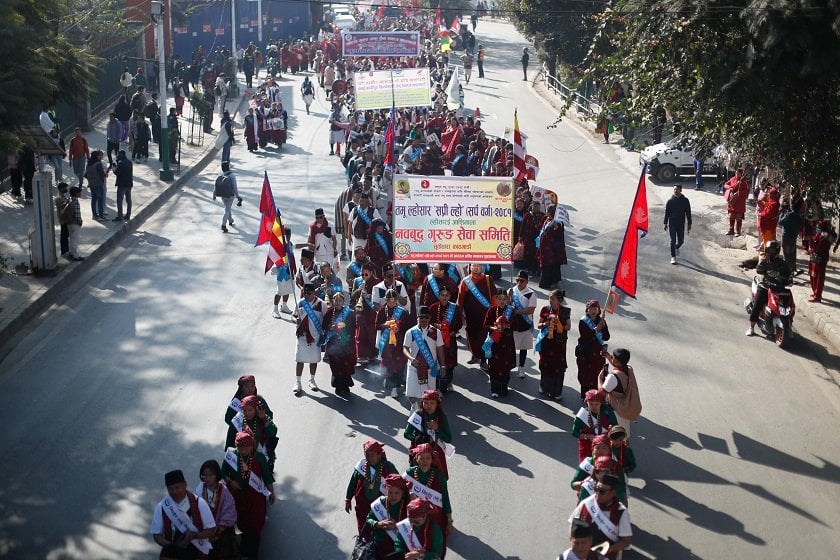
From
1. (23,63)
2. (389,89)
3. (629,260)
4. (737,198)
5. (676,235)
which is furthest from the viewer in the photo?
(389,89)

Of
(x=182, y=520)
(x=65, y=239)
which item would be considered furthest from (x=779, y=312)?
(x=65, y=239)

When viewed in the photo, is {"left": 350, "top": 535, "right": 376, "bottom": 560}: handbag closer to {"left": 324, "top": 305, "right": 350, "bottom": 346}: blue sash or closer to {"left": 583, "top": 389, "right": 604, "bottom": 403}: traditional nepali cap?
{"left": 583, "top": 389, "right": 604, "bottom": 403}: traditional nepali cap

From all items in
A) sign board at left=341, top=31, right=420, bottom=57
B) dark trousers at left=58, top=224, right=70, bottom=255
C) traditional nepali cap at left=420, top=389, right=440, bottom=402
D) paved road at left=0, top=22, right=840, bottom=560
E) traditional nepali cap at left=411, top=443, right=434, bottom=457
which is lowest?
paved road at left=0, top=22, right=840, bottom=560

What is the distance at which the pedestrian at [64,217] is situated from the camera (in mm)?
18812

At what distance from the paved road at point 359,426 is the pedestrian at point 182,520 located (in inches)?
46.6

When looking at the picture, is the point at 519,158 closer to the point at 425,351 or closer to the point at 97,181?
the point at 97,181

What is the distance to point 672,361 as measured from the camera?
14.8 meters

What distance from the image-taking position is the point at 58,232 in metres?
20.6

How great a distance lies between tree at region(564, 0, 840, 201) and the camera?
12.8 metres

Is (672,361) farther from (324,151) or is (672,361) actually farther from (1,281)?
(324,151)

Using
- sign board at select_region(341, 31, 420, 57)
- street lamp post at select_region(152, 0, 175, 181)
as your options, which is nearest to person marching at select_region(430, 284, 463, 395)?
street lamp post at select_region(152, 0, 175, 181)

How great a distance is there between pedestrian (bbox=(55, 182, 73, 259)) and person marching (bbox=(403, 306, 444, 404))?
877 centimetres

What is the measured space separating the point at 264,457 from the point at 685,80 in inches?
312

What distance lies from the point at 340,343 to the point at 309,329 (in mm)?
513
